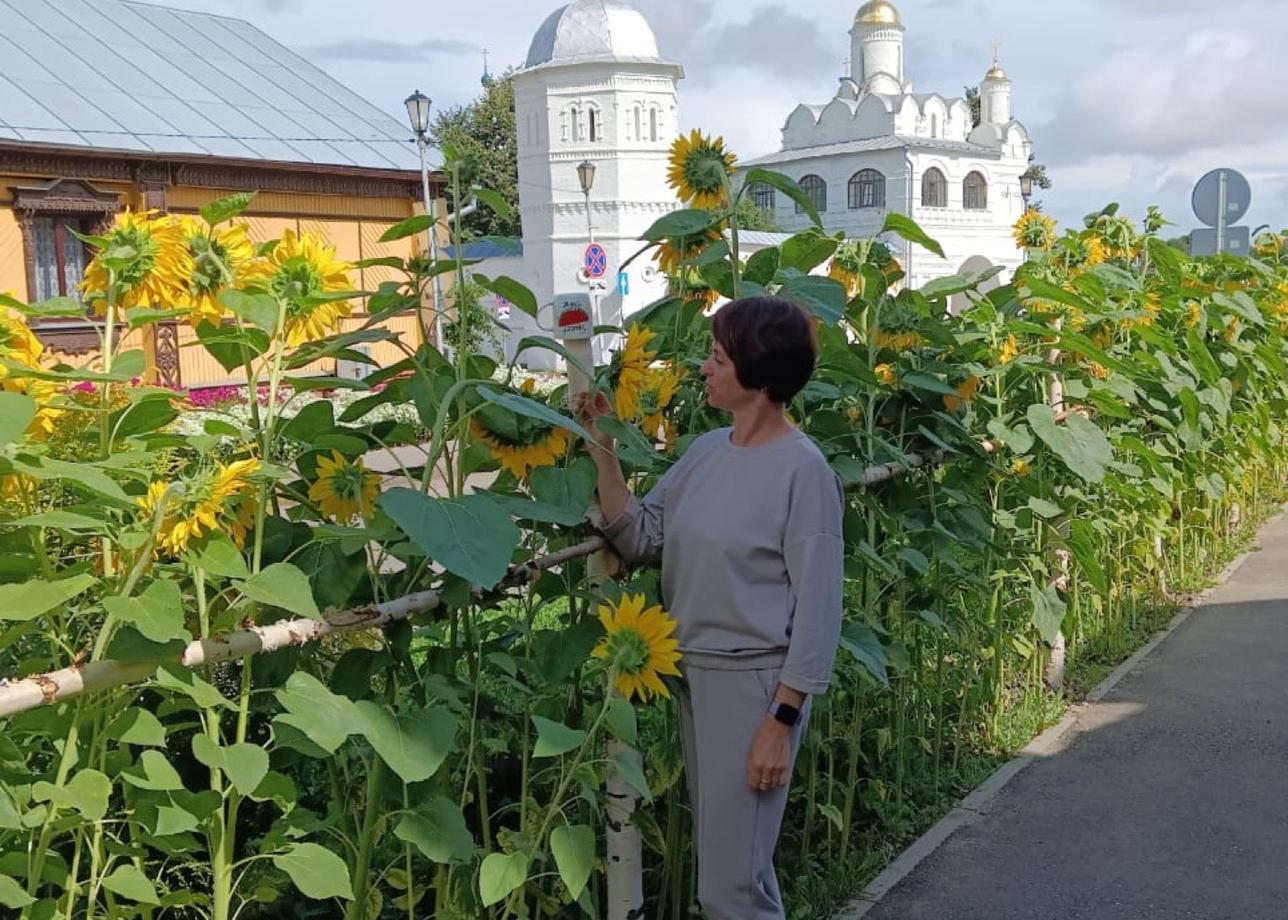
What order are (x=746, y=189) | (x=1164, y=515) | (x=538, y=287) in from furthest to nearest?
1. (x=538, y=287)
2. (x=1164, y=515)
3. (x=746, y=189)

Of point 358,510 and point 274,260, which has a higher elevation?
point 274,260

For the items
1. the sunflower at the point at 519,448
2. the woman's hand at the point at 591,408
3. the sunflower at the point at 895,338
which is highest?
the sunflower at the point at 895,338

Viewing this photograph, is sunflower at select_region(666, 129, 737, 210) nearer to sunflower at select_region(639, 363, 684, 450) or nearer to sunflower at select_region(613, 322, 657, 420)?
sunflower at select_region(639, 363, 684, 450)

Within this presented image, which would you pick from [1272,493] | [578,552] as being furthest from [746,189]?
[1272,493]

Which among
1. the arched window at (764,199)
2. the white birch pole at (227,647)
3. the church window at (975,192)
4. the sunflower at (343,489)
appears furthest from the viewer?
the church window at (975,192)

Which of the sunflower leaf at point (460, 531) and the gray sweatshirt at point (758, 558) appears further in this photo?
the gray sweatshirt at point (758, 558)


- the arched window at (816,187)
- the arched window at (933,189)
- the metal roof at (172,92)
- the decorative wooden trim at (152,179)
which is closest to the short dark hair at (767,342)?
the metal roof at (172,92)

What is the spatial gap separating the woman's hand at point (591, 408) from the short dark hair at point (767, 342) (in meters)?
0.21

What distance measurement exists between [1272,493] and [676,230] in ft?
21.9

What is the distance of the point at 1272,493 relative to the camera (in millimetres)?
8047

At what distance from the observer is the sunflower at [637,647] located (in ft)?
6.24

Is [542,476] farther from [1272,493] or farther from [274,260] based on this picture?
[1272,493]

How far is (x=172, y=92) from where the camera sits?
18.7 meters

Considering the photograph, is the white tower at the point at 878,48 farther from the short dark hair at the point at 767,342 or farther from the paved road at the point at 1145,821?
the short dark hair at the point at 767,342
